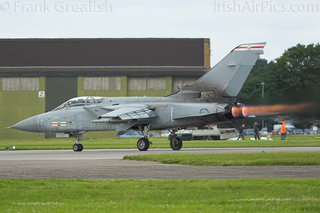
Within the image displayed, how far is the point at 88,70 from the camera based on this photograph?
85.8 m

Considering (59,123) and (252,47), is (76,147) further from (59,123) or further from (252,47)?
(252,47)

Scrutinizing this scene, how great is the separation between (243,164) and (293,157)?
280cm

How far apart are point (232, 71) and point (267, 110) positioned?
8155mm

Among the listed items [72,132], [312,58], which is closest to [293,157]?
[72,132]

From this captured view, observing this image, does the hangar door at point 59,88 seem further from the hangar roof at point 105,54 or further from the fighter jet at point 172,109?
the fighter jet at point 172,109

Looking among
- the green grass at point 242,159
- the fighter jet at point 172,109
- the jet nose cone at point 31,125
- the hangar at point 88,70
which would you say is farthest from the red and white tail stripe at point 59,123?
the hangar at point 88,70

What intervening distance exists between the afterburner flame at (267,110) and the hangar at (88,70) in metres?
52.7

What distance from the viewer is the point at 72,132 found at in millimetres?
38562

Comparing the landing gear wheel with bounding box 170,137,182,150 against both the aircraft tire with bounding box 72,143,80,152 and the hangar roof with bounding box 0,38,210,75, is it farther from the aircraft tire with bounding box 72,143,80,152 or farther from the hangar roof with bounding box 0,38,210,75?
the hangar roof with bounding box 0,38,210,75

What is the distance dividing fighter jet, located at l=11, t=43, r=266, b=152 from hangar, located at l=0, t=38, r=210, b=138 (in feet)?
154

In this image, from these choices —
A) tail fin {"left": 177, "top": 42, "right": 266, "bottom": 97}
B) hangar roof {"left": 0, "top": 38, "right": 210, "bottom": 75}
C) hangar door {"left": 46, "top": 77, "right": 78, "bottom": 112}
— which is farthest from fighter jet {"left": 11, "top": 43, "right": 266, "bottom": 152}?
hangar roof {"left": 0, "top": 38, "right": 210, "bottom": 75}

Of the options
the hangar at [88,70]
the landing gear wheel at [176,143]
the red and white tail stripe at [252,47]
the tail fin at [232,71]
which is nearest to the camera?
the tail fin at [232,71]

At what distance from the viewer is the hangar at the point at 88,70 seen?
86.1 m

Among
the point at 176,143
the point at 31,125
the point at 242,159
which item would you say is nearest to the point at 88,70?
the point at 31,125
